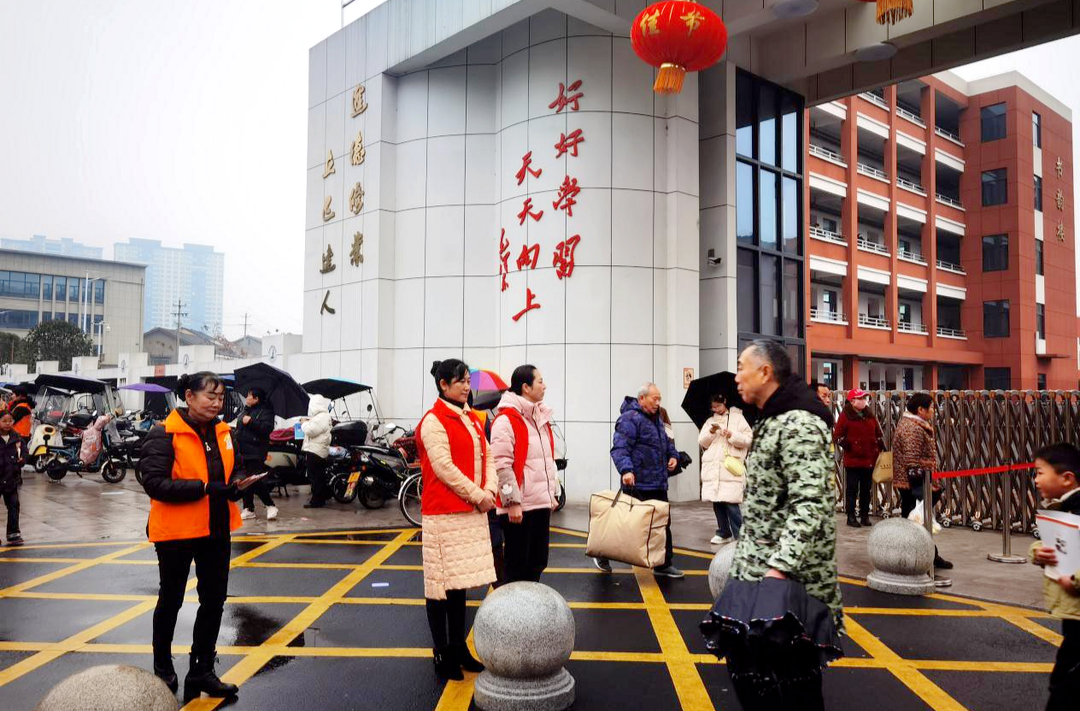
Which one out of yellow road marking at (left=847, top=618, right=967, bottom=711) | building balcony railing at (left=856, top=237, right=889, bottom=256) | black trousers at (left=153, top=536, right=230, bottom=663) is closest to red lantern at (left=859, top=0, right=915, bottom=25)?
yellow road marking at (left=847, top=618, right=967, bottom=711)

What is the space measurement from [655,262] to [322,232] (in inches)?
297

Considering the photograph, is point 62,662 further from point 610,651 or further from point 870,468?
point 870,468

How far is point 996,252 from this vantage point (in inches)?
1502

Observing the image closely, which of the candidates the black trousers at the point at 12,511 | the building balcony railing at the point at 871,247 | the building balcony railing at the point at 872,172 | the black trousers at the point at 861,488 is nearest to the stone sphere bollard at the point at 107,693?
the black trousers at the point at 12,511

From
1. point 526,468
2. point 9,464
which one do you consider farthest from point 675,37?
point 9,464

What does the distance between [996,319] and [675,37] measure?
36.1 m

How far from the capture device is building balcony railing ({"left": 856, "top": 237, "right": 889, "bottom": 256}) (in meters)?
32.9

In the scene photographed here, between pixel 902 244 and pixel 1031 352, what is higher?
pixel 902 244

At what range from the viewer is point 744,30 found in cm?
1280

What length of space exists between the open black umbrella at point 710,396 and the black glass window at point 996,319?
1371 inches

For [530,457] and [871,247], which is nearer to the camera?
[530,457]

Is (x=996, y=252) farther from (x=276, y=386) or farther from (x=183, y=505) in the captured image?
(x=183, y=505)

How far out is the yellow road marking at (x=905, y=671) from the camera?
4356mm

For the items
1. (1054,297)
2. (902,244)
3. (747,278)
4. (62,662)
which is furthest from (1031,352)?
(62,662)
